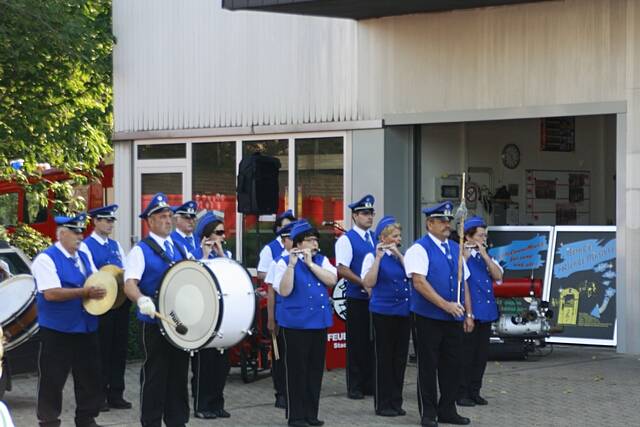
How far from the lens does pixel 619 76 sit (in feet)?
52.5

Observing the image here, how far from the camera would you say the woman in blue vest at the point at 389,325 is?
39.2 feet

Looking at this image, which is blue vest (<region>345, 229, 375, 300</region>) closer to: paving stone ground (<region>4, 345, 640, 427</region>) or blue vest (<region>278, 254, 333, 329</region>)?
paving stone ground (<region>4, 345, 640, 427</region>)

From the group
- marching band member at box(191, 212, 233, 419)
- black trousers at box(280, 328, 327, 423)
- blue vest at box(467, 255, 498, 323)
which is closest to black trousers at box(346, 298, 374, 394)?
blue vest at box(467, 255, 498, 323)

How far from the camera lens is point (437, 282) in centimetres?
1116

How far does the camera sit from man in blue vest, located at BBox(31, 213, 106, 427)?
34.2 feet

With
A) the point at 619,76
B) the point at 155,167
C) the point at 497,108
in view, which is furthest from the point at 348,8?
the point at 155,167

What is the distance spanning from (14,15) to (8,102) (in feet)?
6.27

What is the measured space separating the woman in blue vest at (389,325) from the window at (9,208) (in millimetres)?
16211

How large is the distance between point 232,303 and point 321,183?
9.54 m

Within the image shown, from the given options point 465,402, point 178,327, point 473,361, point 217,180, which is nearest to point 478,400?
point 465,402

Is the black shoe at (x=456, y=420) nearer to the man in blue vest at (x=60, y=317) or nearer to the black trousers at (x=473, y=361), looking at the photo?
the black trousers at (x=473, y=361)

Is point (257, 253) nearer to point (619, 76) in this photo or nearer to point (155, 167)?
point (155, 167)

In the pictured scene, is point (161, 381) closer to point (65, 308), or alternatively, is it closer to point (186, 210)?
point (65, 308)

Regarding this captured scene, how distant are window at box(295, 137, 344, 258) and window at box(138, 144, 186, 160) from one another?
246cm
